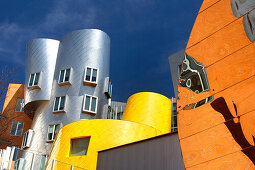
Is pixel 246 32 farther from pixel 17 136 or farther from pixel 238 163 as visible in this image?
pixel 17 136

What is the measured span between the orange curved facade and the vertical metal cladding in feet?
84.9

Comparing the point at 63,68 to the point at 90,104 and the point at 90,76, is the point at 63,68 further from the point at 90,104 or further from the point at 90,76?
the point at 90,104

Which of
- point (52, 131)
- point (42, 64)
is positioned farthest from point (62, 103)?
point (42, 64)

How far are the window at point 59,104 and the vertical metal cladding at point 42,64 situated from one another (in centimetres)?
160

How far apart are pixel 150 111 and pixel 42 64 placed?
13.9m

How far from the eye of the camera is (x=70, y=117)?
28.3 metres

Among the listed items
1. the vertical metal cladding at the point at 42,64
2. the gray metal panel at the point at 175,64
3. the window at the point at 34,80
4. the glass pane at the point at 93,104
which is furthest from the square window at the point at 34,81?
the gray metal panel at the point at 175,64

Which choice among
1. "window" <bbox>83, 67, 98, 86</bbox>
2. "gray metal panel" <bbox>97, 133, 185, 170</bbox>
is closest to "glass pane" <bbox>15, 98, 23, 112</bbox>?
"window" <bbox>83, 67, 98, 86</bbox>

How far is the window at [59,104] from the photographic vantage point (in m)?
28.7

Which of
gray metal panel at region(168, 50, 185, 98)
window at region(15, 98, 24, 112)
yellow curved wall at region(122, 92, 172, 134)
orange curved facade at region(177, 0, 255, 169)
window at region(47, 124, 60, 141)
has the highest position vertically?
gray metal panel at region(168, 50, 185, 98)

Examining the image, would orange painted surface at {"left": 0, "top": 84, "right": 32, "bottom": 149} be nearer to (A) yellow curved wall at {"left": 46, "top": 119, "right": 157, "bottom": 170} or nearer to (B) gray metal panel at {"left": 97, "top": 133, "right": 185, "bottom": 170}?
(A) yellow curved wall at {"left": 46, "top": 119, "right": 157, "bottom": 170}

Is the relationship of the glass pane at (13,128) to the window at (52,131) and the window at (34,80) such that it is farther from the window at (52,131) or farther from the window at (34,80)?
the window at (52,131)

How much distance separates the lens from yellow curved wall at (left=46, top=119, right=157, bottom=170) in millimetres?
19062

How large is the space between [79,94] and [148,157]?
1436 cm
